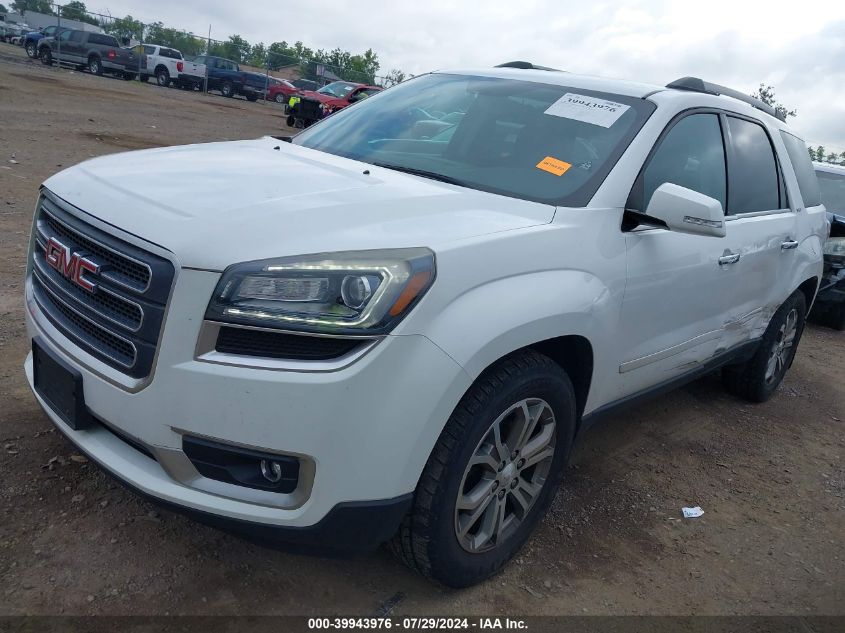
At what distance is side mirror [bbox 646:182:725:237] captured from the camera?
9.23 feet

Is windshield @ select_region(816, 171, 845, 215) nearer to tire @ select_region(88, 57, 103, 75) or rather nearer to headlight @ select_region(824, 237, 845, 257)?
headlight @ select_region(824, 237, 845, 257)

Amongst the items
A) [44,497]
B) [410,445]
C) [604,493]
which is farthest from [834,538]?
[44,497]

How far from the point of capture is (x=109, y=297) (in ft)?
7.30

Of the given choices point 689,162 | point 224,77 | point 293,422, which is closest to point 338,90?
point 224,77

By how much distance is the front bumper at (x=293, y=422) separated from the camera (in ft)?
6.58

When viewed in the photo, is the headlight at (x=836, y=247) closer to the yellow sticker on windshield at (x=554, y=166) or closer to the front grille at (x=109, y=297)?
the yellow sticker on windshield at (x=554, y=166)

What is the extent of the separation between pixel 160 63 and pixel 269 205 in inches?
1288

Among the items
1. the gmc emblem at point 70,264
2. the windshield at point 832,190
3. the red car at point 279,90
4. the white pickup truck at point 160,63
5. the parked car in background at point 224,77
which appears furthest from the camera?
the red car at point 279,90

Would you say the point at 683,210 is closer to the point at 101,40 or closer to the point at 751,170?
the point at 751,170

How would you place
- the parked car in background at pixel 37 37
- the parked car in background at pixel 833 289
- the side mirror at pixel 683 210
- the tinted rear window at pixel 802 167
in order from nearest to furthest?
the side mirror at pixel 683 210, the tinted rear window at pixel 802 167, the parked car in background at pixel 833 289, the parked car in background at pixel 37 37

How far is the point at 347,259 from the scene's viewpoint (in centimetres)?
209

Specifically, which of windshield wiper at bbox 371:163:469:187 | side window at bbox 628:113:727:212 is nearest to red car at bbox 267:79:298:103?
side window at bbox 628:113:727:212

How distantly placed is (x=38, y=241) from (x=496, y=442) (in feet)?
5.91

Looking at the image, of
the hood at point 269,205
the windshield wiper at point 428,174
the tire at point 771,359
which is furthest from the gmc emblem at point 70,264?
the tire at point 771,359
